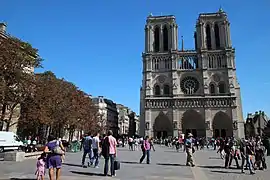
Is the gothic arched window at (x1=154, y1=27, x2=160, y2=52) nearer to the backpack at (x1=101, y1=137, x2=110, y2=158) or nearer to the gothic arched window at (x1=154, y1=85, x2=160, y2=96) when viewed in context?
the gothic arched window at (x1=154, y1=85, x2=160, y2=96)

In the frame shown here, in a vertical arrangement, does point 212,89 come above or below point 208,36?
below

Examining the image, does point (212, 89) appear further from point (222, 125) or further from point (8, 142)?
point (8, 142)

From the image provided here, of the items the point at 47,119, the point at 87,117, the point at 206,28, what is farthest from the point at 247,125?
the point at 47,119

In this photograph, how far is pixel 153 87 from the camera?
68.6 m

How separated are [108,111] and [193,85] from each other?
38.0 meters

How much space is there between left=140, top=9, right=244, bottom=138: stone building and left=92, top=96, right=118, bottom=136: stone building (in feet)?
73.7

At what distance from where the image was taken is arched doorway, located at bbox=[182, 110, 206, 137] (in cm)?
6557

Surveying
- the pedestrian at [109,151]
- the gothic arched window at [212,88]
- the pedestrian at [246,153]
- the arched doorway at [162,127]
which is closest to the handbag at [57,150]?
the pedestrian at [109,151]

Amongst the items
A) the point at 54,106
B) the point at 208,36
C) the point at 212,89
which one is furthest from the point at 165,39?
the point at 54,106

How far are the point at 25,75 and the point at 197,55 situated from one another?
5263cm

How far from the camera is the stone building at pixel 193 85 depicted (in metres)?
64.4

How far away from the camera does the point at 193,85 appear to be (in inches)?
2692

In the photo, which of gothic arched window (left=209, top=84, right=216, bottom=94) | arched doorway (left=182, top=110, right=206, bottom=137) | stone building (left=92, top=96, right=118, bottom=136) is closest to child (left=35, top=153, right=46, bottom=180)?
arched doorway (left=182, top=110, right=206, bottom=137)

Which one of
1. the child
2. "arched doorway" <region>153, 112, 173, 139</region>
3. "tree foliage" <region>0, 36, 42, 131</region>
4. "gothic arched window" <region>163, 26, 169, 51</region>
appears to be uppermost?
"gothic arched window" <region>163, 26, 169, 51</region>
